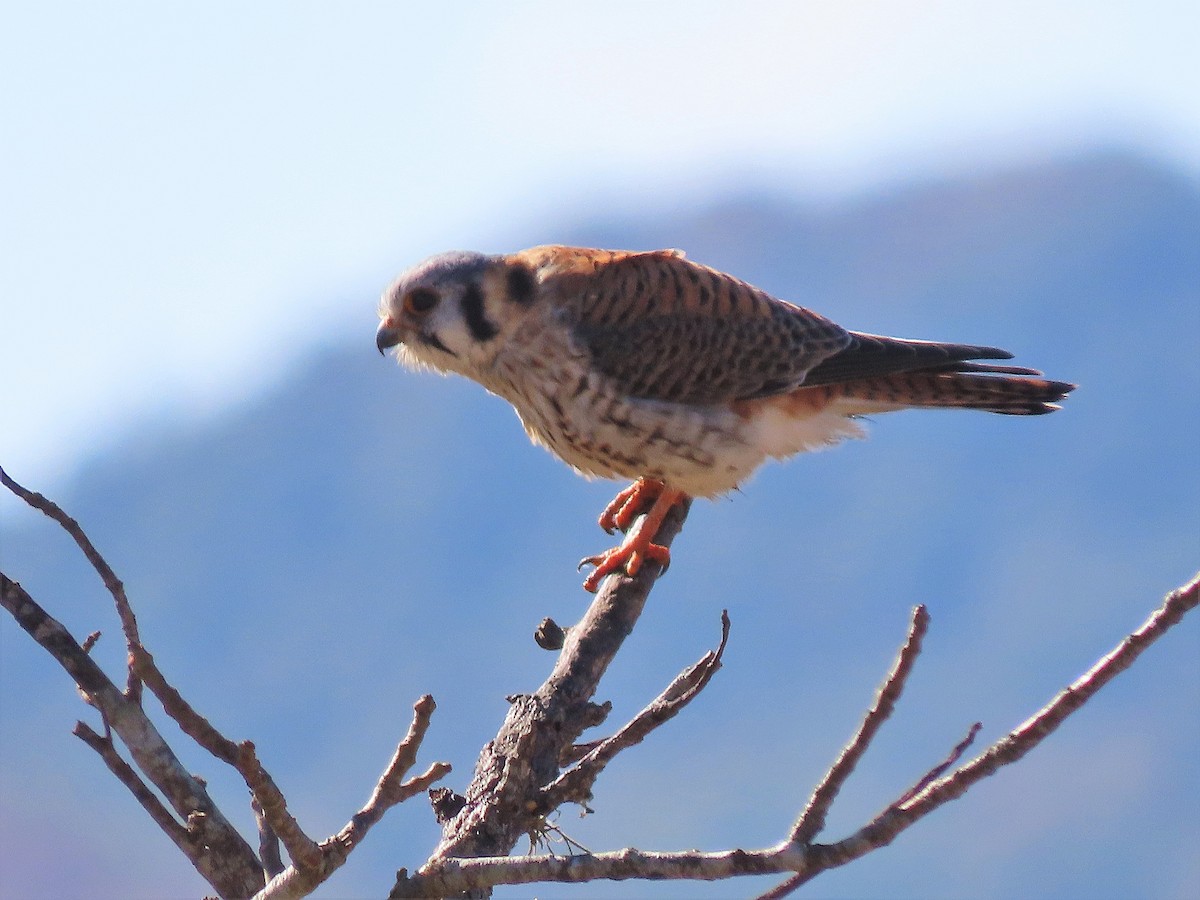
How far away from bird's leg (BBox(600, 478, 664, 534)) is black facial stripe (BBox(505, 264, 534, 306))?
593 mm

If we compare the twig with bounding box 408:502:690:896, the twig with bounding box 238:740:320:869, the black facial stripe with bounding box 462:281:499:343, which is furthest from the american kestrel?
the twig with bounding box 238:740:320:869

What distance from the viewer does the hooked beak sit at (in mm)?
3551

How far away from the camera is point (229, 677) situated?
23.5 meters

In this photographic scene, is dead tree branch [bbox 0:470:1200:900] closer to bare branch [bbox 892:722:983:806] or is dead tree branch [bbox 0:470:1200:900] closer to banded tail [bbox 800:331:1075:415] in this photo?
bare branch [bbox 892:722:983:806]

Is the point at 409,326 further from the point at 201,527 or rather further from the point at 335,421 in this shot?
the point at 335,421

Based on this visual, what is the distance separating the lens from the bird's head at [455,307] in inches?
139

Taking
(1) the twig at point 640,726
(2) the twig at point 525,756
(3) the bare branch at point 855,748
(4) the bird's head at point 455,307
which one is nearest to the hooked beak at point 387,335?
(4) the bird's head at point 455,307

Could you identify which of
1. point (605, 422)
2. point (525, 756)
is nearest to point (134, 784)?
point (525, 756)

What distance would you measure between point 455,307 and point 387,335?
0.19m

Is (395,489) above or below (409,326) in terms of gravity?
above

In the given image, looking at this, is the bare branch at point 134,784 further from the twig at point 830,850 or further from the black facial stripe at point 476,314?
the black facial stripe at point 476,314

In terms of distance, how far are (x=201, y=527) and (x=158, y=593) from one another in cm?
308

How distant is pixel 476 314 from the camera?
355 centimetres

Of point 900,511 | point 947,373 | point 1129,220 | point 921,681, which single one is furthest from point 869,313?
point 947,373
